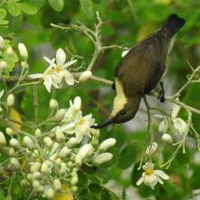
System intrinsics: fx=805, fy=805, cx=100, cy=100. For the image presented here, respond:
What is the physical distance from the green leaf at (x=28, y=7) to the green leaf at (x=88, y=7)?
0.88 ft

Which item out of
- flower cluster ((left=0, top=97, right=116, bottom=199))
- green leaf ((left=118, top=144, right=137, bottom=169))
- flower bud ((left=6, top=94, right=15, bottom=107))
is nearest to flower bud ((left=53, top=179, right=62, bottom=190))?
flower cluster ((left=0, top=97, right=116, bottom=199))

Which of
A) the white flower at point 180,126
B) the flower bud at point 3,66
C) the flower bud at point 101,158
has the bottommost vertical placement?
the white flower at point 180,126

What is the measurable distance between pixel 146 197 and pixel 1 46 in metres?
1.53

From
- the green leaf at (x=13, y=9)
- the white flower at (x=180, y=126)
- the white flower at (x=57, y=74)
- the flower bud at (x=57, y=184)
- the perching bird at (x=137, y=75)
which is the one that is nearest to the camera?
the flower bud at (x=57, y=184)

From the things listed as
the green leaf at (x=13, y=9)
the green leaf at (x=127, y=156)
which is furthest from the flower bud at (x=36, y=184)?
the green leaf at (x=127, y=156)

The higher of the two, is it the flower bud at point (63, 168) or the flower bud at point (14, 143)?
the flower bud at point (14, 143)

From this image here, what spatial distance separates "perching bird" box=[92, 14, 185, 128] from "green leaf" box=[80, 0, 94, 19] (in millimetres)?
349

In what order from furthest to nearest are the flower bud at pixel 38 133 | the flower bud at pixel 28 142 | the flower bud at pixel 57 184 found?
1. the flower bud at pixel 38 133
2. the flower bud at pixel 28 142
3. the flower bud at pixel 57 184

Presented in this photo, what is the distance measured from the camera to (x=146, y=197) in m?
4.98

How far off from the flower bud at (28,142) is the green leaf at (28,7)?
0.95 m

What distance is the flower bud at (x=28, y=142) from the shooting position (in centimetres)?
364

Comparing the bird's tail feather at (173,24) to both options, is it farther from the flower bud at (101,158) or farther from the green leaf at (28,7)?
the flower bud at (101,158)

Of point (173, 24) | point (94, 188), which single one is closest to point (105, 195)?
point (94, 188)

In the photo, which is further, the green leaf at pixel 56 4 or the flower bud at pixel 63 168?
the green leaf at pixel 56 4
